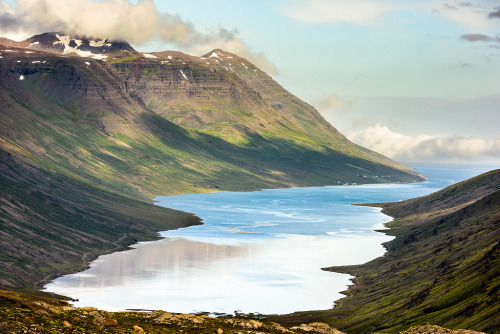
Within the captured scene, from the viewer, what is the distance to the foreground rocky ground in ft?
256

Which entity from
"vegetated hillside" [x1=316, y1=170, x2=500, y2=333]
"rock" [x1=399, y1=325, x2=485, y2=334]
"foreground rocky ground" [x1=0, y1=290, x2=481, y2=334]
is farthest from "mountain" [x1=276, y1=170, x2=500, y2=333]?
"foreground rocky ground" [x1=0, y1=290, x2=481, y2=334]

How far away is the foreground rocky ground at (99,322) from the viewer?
256 feet

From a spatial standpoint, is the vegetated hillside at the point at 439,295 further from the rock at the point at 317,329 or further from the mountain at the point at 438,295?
the rock at the point at 317,329

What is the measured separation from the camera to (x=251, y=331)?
93.6 metres

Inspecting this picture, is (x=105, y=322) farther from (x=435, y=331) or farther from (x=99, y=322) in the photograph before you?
(x=435, y=331)

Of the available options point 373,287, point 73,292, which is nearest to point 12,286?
point 73,292

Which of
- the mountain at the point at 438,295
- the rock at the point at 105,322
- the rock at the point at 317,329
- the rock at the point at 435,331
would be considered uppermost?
the mountain at the point at 438,295

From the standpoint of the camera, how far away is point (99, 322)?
8569 centimetres

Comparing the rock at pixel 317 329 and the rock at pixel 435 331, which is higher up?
the rock at pixel 317 329

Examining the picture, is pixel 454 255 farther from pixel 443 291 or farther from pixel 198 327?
pixel 198 327

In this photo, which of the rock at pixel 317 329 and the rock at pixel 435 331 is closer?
the rock at pixel 435 331

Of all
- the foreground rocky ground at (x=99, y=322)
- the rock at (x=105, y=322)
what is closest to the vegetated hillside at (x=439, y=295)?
the foreground rocky ground at (x=99, y=322)

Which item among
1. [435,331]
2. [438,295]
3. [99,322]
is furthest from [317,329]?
[99,322]

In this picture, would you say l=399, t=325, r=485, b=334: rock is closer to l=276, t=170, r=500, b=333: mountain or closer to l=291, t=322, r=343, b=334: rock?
l=276, t=170, r=500, b=333: mountain
